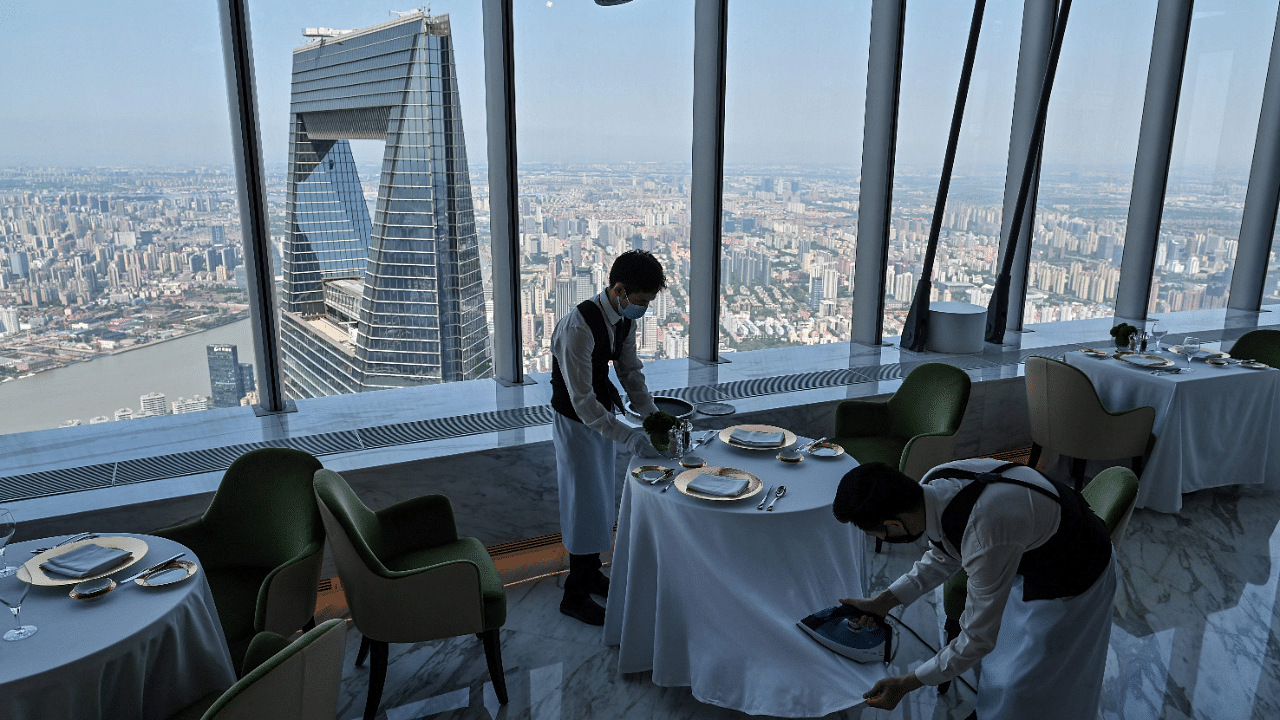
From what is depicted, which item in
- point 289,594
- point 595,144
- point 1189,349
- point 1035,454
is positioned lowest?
point 1035,454

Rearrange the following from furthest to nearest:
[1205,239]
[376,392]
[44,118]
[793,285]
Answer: [1205,239] → [793,285] → [376,392] → [44,118]

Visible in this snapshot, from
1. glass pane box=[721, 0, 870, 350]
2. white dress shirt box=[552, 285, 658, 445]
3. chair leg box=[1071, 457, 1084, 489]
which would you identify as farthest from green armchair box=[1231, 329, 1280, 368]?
white dress shirt box=[552, 285, 658, 445]

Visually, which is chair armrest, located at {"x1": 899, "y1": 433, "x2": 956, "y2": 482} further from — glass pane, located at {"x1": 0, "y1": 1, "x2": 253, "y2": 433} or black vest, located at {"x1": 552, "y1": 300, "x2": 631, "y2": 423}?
glass pane, located at {"x1": 0, "y1": 1, "x2": 253, "y2": 433}

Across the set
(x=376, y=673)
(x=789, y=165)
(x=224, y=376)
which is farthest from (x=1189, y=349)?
(x=224, y=376)

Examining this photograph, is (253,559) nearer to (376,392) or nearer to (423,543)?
(423,543)

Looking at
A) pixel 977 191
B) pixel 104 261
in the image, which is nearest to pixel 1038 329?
pixel 977 191

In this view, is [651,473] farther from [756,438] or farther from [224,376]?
[224,376]

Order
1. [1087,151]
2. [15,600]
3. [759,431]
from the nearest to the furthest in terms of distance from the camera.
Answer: [15,600] → [759,431] → [1087,151]
